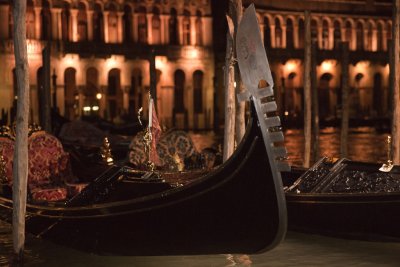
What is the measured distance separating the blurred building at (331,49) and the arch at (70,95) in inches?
187

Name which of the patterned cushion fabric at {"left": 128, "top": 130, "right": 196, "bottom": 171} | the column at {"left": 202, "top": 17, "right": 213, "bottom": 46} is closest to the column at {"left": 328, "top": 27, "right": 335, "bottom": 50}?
the column at {"left": 202, "top": 17, "right": 213, "bottom": 46}

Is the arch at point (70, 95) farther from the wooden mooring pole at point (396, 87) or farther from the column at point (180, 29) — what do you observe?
the wooden mooring pole at point (396, 87)

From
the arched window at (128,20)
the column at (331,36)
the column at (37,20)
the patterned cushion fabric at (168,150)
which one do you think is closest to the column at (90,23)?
the arched window at (128,20)

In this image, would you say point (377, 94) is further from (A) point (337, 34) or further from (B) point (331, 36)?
(B) point (331, 36)

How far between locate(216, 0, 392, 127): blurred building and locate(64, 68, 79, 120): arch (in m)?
4.76

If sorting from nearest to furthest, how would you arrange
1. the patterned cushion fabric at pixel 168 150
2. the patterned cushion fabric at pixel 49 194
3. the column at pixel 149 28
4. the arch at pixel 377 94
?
the patterned cushion fabric at pixel 49 194, the patterned cushion fabric at pixel 168 150, the column at pixel 149 28, the arch at pixel 377 94

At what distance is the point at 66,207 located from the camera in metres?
5.61

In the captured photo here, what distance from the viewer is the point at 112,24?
83.9 feet

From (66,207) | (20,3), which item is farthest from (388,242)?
(20,3)

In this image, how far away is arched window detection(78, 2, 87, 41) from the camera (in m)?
25.0

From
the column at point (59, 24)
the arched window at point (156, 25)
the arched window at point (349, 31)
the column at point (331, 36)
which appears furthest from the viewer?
the arched window at point (349, 31)

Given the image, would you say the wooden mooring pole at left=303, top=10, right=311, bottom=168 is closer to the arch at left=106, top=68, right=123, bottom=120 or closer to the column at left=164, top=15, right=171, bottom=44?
the arch at left=106, top=68, right=123, bottom=120

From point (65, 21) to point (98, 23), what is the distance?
1.19 metres

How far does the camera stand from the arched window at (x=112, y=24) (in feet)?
83.9
